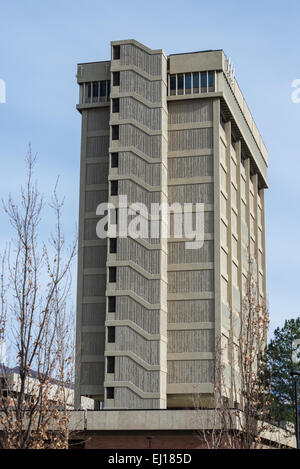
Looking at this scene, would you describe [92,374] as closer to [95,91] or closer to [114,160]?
[114,160]

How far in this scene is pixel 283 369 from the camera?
60469 millimetres

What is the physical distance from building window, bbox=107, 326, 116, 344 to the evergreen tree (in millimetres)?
14109

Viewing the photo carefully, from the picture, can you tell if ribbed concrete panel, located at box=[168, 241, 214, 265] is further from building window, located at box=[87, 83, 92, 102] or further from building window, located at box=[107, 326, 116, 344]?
building window, located at box=[87, 83, 92, 102]

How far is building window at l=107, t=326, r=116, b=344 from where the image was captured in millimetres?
66438

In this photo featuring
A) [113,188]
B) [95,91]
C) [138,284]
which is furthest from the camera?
[95,91]

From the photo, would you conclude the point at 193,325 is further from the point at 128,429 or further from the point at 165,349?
the point at 128,429

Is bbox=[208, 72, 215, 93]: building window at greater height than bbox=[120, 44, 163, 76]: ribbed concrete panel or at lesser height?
lesser

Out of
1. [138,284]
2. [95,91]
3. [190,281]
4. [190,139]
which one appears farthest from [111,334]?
[95,91]

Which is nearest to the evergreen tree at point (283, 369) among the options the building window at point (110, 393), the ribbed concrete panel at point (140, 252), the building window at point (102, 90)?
the ribbed concrete panel at point (140, 252)

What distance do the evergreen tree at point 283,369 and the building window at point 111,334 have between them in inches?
555

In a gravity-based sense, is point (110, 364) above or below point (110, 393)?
above

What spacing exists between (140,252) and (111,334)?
25.8 ft

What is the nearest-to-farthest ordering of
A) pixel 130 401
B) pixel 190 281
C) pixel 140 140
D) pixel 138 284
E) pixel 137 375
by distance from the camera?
pixel 130 401
pixel 137 375
pixel 138 284
pixel 190 281
pixel 140 140

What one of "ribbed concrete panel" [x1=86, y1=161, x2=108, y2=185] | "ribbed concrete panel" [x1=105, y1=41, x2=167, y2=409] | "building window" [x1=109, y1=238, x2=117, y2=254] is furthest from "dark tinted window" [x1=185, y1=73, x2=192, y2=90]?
"building window" [x1=109, y1=238, x2=117, y2=254]
